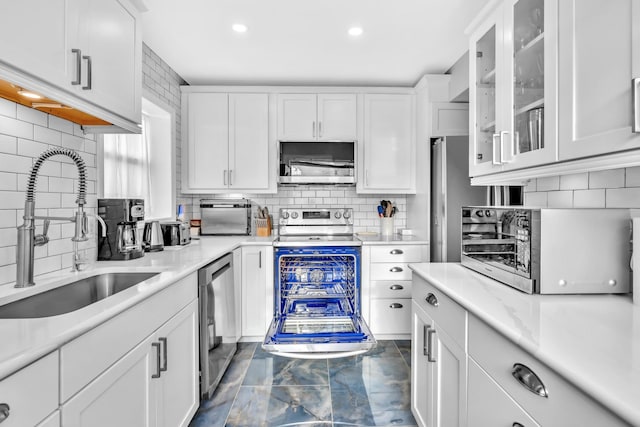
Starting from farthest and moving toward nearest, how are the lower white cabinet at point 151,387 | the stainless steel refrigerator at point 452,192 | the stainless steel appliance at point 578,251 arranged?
the stainless steel refrigerator at point 452,192 < the stainless steel appliance at point 578,251 < the lower white cabinet at point 151,387

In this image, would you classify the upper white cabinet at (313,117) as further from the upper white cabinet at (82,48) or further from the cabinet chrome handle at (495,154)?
the cabinet chrome handle at (495,154)

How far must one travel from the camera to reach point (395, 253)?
322 cm

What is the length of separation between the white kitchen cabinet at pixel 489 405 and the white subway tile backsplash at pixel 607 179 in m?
0.92

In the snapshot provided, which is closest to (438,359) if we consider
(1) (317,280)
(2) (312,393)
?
(2) (312,393)

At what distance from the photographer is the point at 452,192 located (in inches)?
118

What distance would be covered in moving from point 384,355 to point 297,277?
1000mm

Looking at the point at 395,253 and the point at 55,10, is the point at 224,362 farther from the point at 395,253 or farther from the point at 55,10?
the point at 55,10

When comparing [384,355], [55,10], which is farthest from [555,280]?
[55,10]

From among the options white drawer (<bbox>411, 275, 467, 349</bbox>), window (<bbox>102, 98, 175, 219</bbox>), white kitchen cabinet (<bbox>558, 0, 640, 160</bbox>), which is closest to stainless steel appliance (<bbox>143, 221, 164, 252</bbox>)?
window (<bbox>102, 98, 175, 219</bbox>)

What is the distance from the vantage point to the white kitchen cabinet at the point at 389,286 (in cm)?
321

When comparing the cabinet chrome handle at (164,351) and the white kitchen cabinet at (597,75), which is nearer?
the white kitchen cabinet at (597,75)

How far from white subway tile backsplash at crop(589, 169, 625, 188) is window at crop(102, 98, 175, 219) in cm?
272

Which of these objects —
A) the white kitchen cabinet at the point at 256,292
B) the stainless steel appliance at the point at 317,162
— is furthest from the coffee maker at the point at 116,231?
the stainless steel appliance at the point at 317,162

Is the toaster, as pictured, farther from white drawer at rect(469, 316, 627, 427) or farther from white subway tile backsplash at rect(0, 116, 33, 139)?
white drawer at rect(469, 316, 627, 427)
